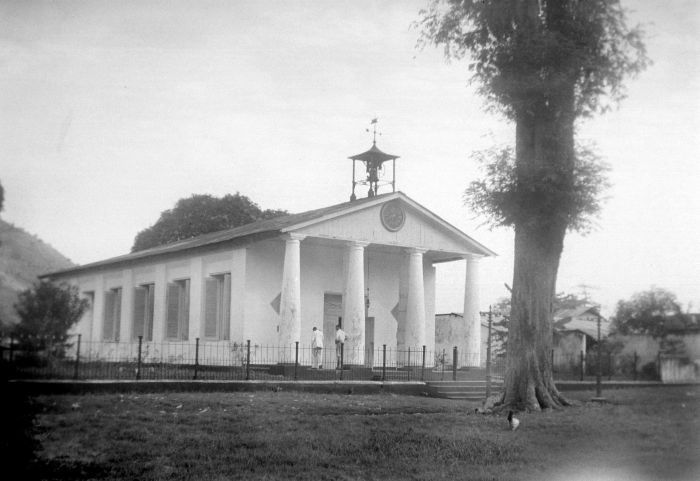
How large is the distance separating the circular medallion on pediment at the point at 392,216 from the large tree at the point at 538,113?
9716 millimetres

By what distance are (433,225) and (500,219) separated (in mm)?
11143

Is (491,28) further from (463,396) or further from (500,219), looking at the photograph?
(463,396)

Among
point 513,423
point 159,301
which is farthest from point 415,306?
point 513,423

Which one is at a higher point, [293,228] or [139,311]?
[293,228]

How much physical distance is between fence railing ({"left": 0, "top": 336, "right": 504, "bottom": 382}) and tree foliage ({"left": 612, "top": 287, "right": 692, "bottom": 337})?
4709 mm

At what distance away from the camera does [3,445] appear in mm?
9812

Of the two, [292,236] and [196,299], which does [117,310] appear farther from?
[292,236]

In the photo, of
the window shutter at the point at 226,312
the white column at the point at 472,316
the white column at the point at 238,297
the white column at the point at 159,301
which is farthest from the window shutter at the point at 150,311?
the white column at the point at 472,316

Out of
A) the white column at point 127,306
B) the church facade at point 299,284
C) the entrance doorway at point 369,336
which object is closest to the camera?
the church facade at point 299,284

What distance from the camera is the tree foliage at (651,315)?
24.7 meters

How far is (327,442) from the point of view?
11320 millimetres

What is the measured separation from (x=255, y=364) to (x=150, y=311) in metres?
7.21

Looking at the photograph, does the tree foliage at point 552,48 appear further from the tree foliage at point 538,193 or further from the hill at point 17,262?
the hill at point 17,262

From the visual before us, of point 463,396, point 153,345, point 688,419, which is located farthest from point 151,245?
point 688,419
